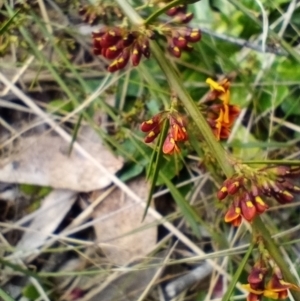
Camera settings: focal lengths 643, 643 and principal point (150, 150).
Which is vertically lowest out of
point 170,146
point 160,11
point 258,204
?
point 258,204

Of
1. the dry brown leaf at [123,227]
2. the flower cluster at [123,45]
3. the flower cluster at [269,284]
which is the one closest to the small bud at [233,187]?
the flower cluster at [269,284]

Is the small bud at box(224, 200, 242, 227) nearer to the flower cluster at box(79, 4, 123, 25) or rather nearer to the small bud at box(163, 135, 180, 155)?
the small bud at box(163, 135, 180, 155)

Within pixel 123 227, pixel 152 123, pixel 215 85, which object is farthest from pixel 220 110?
pixel 123 227

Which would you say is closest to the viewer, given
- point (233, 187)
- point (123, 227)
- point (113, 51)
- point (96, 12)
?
point (233, 187)

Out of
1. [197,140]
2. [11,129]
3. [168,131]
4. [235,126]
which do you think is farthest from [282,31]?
[11,129]

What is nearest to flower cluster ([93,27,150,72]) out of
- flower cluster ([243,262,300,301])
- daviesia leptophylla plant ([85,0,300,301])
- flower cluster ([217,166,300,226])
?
daviesia leptophylla plant ([85,0,300,301])

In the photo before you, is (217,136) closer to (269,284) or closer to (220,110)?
(220,110)

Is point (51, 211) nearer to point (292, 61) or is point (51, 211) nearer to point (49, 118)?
point (49, 118)
